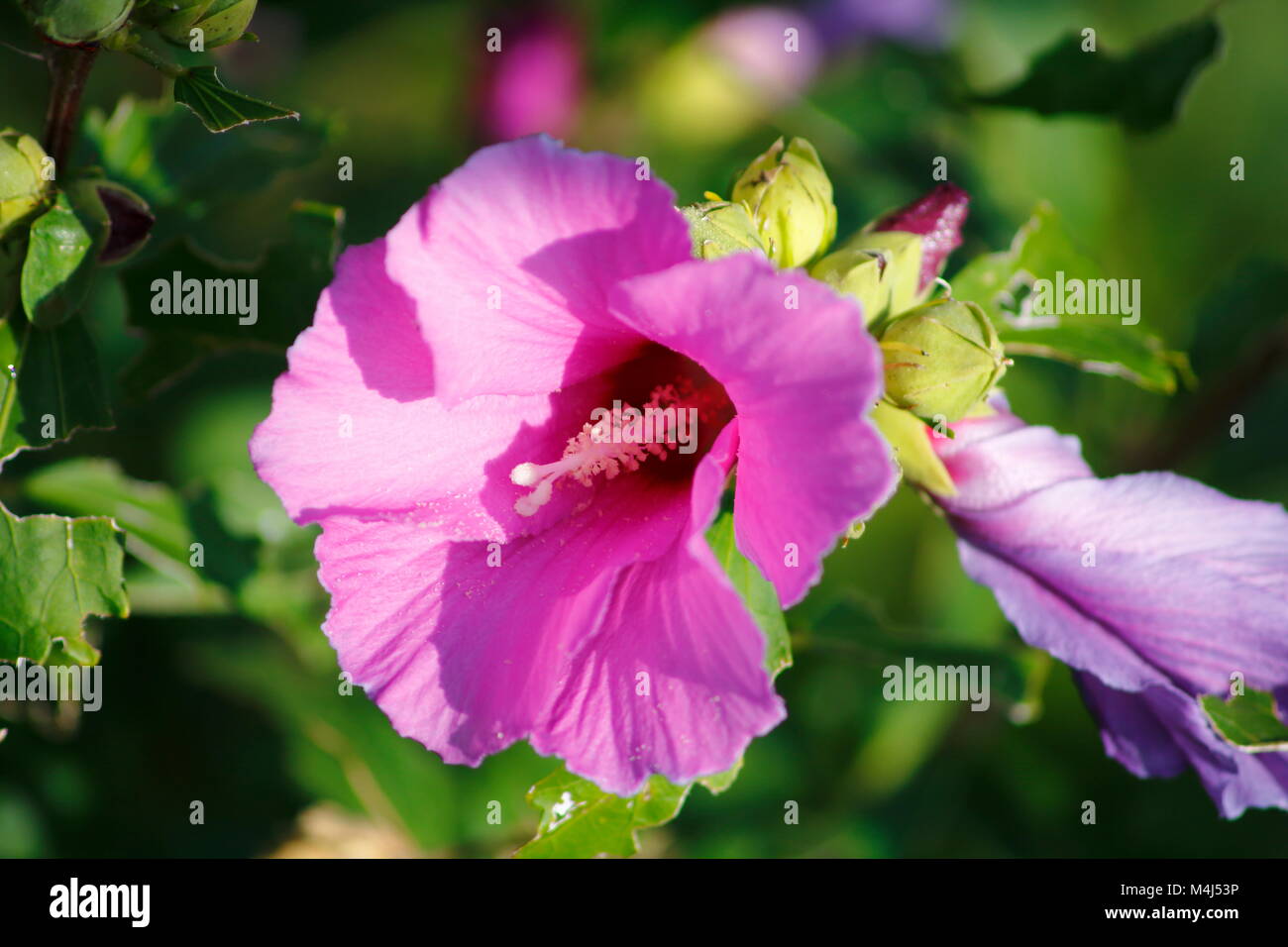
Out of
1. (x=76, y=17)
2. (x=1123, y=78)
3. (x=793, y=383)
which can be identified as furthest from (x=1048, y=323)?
(x=76, y=17)

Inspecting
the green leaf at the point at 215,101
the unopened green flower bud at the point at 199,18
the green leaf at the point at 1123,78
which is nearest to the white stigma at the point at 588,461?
the green leaf at the point at 215,101

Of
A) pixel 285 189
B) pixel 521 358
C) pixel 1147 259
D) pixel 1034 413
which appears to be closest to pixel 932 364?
pixel 521 358

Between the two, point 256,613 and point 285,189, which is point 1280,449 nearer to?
point 256,613

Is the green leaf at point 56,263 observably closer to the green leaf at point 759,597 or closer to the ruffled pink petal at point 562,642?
the ruffled pink petal at point 562,642

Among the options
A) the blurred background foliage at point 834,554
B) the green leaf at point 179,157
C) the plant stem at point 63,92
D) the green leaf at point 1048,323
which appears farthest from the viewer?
the blurred background foliage at point 834,554

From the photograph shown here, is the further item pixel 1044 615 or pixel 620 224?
pixel 1044 615

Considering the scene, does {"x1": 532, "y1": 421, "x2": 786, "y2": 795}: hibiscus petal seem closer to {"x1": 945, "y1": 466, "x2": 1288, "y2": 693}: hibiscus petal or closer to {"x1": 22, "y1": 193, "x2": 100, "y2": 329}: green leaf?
{"x1": 945, "y1": 466, "x2": 1288, "y2": 693}: hibiscus petal

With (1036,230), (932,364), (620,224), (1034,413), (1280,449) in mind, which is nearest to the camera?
(620,224)
